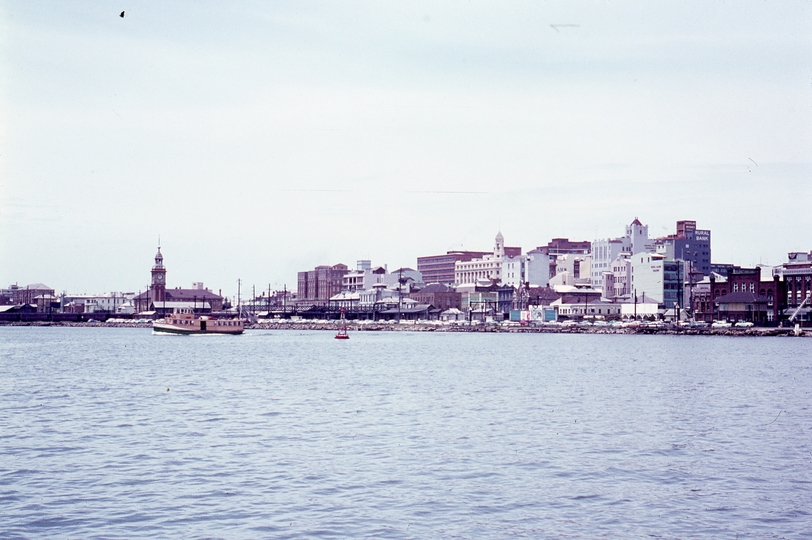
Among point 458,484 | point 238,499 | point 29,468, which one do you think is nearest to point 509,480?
point 458,484

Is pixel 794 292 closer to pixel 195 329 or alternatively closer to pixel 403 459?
pixel 195 329

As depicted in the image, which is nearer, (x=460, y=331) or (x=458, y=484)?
(x=458, y=484)

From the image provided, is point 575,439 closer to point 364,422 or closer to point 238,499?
point 364,422

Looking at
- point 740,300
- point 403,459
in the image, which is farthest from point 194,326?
point 403,459

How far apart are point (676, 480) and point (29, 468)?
17012 mm

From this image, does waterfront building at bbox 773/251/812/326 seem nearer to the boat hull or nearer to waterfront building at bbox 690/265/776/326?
waterfront building at bbox 690/265/776/326

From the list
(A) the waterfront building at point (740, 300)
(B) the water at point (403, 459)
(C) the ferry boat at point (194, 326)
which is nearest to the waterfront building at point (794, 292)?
(A) the waterfront building at point (740, 300)

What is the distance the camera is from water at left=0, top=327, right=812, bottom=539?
69.3ft

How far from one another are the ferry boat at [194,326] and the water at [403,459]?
9498 centimetres

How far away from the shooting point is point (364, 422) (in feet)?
119

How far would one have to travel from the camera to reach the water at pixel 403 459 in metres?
21.1

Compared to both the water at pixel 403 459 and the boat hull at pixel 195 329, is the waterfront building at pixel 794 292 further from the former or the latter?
the water at pixel 403 459

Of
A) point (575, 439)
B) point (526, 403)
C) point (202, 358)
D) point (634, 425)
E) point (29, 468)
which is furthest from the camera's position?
point (202, 358)

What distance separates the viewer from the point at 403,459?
28.3m
